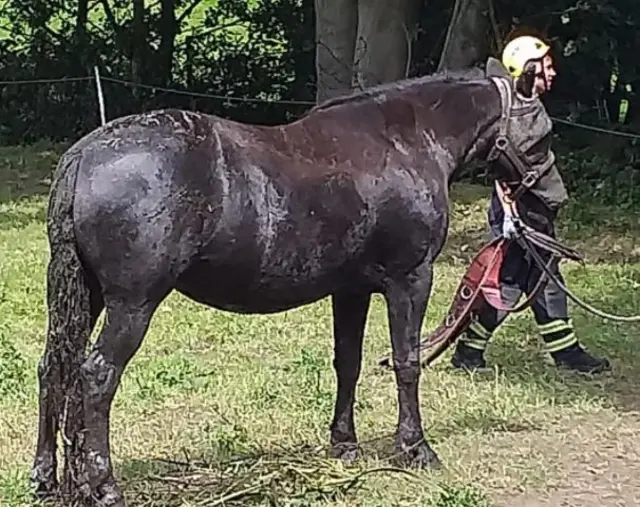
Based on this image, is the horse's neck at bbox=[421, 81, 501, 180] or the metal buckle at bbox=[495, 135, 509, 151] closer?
the horse's neck at bbox=[421, 81, 501, 180]

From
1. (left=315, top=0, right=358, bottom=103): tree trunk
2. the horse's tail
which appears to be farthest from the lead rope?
(left=315, top=0, right=358, bottom=103): tree trunk

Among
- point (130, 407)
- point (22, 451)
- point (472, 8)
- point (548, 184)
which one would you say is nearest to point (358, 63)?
point (472, 8)

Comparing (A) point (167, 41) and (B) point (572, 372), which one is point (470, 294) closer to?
(B) point (572, 372)

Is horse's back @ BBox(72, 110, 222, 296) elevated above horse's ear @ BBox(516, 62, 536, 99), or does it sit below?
below

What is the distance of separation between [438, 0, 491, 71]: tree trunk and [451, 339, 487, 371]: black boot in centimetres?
494

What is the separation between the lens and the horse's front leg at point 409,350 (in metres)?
6.26

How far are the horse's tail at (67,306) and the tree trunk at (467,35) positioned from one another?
25.4 ft

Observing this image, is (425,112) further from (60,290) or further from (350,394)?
(60,290)

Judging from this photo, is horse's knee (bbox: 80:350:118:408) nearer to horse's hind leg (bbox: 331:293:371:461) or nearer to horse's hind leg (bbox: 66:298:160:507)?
horse's hind leg (bbox: 66:298:160:507)

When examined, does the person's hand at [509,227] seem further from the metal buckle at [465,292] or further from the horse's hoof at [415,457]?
the horse's hoof at [415,457]

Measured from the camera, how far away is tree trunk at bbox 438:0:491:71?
12.9 m

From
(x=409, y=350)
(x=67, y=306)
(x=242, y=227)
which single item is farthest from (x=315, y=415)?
(x=67, y=306)

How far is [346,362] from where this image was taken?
6.63 m

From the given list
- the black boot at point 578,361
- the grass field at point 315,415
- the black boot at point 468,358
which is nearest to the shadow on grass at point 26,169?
the grass field at point 315,415
